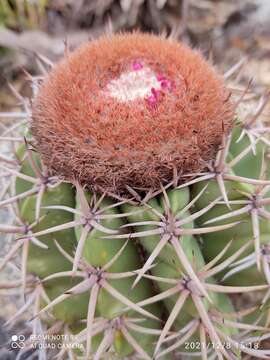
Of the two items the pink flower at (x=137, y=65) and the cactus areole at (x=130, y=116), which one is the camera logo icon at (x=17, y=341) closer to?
the cactus areole at (x=130, y=116)

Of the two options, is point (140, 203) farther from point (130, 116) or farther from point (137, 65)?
point (137, 65)

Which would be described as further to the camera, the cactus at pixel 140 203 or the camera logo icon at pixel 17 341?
the camera logo icon at pixel 17 341

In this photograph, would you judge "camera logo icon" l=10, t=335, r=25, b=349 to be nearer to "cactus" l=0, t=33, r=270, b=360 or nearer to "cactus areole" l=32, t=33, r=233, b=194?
"cactus" l=0, t=33, r=270, b=360

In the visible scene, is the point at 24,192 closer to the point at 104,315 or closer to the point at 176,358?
the point at 104,315

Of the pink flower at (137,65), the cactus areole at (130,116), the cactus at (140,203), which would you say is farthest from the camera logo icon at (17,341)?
the pink flower at (137,65)

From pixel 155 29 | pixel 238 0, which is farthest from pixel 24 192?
pixel 238 0

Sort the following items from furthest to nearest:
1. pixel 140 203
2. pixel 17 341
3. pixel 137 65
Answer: pixel 17 341 → pixel 137 65 → pixel 140 203

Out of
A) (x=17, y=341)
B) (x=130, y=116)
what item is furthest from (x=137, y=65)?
(x=17, y=341)

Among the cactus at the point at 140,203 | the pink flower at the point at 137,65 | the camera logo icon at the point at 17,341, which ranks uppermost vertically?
the pink flower at the point at 137,65

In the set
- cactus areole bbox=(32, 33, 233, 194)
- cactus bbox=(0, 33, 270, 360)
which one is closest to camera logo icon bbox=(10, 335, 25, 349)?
cactus bbox=(0, 33, 270, 360)
